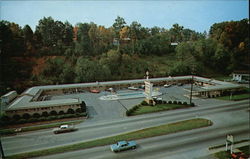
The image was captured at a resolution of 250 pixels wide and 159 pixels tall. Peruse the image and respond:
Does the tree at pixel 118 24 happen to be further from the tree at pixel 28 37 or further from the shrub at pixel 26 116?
the shrub at pixel 26 116

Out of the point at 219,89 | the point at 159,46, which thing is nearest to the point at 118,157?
the point at 219,89

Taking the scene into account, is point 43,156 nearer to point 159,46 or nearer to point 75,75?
point 75,75

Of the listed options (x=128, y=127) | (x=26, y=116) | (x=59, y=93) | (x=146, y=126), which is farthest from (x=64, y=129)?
(x=59, y=93)

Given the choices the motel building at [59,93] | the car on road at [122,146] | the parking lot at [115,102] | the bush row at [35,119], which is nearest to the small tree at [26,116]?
the motel building at [59,93]

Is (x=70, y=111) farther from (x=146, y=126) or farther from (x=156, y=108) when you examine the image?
(x=156, y=108)

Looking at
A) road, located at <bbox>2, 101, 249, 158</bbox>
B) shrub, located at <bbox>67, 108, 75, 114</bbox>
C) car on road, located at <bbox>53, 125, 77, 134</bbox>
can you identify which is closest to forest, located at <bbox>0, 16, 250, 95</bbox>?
shrub, located at <bbox>67, 108, 75, 114</bbox>

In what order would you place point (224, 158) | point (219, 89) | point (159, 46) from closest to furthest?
point (224, 158) < point (219, 89) < point (159, 46)
